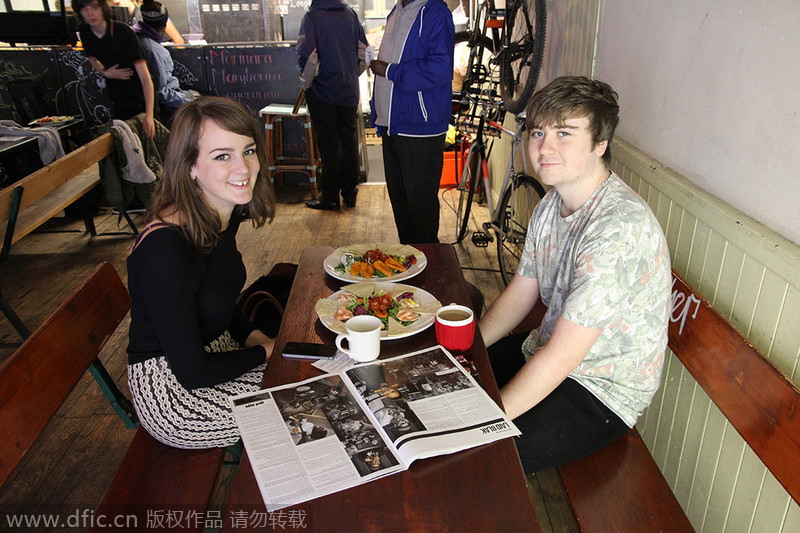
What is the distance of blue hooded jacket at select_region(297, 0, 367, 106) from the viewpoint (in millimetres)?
4438

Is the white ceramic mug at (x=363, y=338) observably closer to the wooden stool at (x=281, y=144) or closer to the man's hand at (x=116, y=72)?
the man's hand at (x=116, y=72)

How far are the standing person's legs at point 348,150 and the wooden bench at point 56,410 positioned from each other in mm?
3413

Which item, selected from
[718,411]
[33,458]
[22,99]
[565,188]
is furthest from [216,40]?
[718,411]

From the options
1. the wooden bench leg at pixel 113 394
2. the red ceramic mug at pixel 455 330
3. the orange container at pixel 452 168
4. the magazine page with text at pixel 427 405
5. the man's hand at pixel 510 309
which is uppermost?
the red ceramic mug at pixel 455 330

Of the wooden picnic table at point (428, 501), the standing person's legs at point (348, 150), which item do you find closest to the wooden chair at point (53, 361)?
the wooden picnic table at point (428, 501)

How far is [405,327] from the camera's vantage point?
148 cm

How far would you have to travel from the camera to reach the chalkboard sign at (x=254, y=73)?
217 inches

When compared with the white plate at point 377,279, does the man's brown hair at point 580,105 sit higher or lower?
higher

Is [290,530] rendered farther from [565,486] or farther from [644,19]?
[644,19]

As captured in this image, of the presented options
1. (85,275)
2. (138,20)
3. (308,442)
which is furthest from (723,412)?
(138,20)

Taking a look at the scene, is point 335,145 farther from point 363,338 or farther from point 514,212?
point 363,338

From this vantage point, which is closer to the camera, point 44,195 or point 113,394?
point 113,394

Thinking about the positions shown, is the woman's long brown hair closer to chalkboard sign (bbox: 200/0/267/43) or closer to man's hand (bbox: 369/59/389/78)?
man's hand (bbox: 369/59/389/78)

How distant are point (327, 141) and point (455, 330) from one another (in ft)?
12.1
